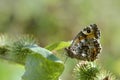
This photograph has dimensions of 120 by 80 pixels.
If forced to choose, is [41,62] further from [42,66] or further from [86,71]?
[86,71]

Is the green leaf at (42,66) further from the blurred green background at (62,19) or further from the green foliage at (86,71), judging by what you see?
the blurred green background at (62,19)

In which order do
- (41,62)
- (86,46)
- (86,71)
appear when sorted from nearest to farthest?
(41,62)
(86,46)
(86,71)

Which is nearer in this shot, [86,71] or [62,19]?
[86,71]

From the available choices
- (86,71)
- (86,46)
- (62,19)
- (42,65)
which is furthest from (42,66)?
(62,19)

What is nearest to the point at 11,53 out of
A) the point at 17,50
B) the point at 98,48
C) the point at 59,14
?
the point at 17,50

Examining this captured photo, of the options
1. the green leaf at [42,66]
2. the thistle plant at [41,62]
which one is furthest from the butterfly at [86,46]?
the green leaf at [42,66]

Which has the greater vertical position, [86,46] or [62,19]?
[86,46]

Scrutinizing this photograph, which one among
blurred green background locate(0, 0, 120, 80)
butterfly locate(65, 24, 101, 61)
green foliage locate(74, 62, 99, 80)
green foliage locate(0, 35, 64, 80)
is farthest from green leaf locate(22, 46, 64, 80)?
blurred green background locate(0, 0, 120, 80)
